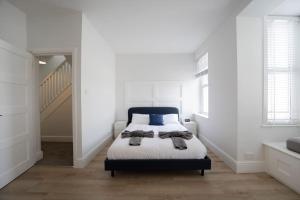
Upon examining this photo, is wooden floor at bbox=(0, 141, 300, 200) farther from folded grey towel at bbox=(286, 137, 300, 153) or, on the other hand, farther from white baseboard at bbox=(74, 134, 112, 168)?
folded grey towel at bbox=(286, 137, 300, 153)

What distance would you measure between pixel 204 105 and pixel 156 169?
2916mm

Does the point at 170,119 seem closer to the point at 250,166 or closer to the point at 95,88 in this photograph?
the point at 95,88

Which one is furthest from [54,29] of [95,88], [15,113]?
[15,113]

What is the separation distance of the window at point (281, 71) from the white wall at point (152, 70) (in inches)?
105

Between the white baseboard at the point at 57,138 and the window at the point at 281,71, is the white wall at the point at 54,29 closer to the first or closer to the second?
the white baseboard at the point at 57,138

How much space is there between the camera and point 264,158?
287 centimetres

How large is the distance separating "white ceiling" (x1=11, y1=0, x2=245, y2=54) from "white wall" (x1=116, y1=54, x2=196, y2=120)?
3.49 feet

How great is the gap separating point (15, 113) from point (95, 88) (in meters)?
1.45

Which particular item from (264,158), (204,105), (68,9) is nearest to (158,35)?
(68,9)

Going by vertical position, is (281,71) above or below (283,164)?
above

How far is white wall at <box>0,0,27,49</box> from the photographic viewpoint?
2.67m

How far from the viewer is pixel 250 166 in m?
2.84

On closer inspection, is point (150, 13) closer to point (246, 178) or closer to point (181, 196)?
point (181, 196)

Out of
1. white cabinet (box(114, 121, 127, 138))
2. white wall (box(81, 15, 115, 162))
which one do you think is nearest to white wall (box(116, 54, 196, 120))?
white cabinet (box(114, 121, 127, 138))
